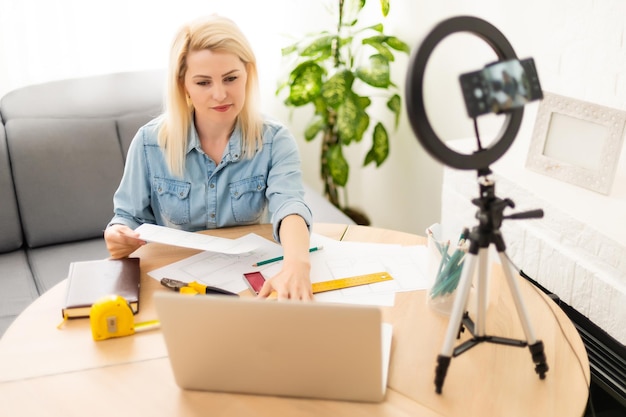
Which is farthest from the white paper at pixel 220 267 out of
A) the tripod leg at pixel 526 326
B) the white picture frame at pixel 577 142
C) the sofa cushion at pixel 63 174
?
the sofa cushion at pixel 63 174

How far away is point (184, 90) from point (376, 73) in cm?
105

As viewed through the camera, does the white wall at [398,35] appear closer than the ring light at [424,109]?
No

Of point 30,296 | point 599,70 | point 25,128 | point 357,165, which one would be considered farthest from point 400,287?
point 357,165

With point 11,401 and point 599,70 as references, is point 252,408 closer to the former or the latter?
point 11,401

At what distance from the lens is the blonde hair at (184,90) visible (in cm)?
159

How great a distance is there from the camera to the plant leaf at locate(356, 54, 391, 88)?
8.29 feet

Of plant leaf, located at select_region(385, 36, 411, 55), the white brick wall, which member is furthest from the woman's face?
plant leaf, located at select_region(385, 36, 411, 55)

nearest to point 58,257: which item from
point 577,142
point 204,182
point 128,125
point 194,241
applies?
point 128,125

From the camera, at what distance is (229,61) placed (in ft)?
5.20

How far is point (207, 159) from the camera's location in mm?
1721

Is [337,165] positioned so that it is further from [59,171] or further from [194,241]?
[194,241]

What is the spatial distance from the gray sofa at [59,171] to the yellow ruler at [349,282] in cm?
99

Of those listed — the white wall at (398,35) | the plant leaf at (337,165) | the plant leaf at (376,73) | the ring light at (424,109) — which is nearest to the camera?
the ring light at (424,109)

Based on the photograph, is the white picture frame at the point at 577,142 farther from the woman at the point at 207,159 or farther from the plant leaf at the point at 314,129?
the plant leaf at the point at 314,129
